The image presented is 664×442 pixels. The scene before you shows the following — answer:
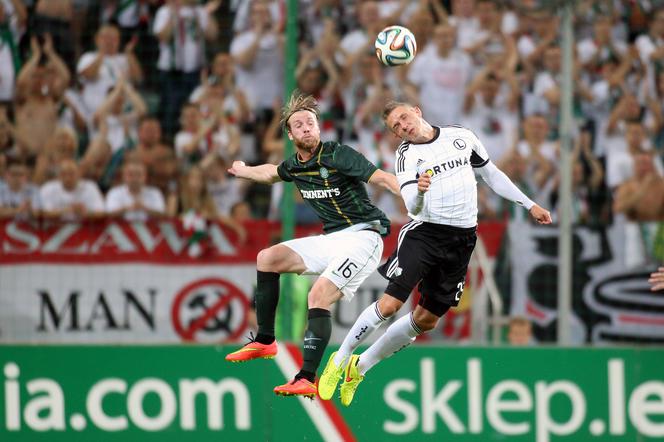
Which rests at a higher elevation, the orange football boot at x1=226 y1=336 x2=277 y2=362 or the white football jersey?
the white football jersey

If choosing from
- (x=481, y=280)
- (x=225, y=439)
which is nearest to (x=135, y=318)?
(x=225, y=439)

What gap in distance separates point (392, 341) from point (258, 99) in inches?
173

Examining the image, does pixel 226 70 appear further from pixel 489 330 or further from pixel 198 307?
pixel 489 330

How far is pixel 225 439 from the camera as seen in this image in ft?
33.4

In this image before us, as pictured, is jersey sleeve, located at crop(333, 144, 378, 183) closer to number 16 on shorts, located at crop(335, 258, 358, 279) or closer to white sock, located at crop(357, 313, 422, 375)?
number 16 on shorts, located at crop(335, 258, 358, 279)

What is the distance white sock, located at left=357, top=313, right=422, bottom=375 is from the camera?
8758 mm

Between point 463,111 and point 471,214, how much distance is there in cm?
415

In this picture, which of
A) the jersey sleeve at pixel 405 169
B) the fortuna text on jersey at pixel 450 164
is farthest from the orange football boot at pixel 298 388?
the fortuna text on jersey at pixel 450 164

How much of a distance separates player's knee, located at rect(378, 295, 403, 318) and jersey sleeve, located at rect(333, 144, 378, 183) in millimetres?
875

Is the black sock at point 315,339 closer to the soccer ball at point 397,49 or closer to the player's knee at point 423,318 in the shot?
the player's knee at point 423,318

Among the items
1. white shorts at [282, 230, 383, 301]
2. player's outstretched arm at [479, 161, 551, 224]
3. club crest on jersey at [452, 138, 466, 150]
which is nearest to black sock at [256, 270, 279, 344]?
white shorts at [282, 230, 383, 301]

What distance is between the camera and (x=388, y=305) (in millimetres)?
8484

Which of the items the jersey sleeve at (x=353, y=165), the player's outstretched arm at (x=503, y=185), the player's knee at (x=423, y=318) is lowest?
the player's knee at (x=423, y=318)

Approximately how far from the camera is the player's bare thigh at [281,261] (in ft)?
27.7
